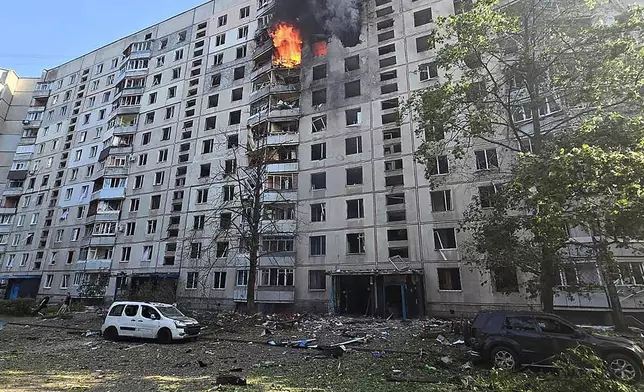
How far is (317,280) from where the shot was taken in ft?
95.8

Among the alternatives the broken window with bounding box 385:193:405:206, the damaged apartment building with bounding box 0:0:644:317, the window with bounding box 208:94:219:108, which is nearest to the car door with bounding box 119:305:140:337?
the damaged apartment building with bounding box 0:0:644:317

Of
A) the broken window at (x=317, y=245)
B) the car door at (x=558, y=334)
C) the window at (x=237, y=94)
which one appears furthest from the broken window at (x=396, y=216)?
the window at (x=237, y=94)

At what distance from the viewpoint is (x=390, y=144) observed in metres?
30.1

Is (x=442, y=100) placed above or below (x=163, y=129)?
below

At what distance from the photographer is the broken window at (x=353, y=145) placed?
103ft

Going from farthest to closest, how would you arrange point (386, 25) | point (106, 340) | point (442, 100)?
point (386, 25), point (106, 340), point (442, 100)

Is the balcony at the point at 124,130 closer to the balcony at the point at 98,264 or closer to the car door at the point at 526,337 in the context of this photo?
the balcony at the point at 98,264

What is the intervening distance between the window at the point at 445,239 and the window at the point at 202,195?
2266 cm

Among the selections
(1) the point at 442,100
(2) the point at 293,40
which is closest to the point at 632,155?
(1) the point at 442,100

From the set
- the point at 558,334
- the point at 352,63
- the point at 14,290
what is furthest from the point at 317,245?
the point at 14,290

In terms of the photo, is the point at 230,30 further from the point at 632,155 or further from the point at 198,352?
the point at 632,155

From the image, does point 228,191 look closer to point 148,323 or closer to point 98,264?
point 98,264

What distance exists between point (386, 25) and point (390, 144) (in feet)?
43.9

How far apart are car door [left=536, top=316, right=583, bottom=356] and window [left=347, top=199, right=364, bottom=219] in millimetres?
19437
